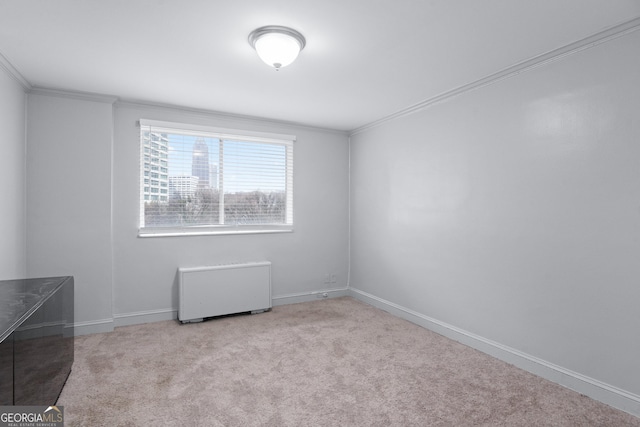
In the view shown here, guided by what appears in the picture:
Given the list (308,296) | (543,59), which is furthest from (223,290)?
(543,59)

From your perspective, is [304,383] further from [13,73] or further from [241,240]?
[13,73]

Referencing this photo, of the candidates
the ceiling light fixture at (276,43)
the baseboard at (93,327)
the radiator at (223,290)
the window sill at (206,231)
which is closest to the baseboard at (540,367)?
the radiator at (223,290)

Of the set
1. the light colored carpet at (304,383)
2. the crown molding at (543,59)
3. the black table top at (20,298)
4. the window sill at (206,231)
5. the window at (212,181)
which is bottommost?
the light colored carpet at (304,383)

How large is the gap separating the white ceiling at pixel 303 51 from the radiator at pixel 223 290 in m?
2.01

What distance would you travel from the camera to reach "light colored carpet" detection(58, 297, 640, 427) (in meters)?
2.17

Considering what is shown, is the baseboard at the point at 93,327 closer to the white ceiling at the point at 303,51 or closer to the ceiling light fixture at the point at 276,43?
the white ceiling at the point at 303,51

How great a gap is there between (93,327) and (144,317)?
0.49m

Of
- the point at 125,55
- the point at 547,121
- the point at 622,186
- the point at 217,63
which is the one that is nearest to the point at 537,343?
the point at 622,186

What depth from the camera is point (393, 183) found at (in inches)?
170

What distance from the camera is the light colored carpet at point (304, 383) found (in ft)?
7.11

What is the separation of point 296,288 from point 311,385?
230cm

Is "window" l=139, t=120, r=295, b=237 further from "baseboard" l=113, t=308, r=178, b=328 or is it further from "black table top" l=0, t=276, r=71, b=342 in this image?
"black table top" l=0, t=276, r=71, b=342

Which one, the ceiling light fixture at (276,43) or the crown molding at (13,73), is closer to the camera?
the ceiling light fixture at (276,43)

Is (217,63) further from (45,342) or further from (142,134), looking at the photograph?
(45,342)
